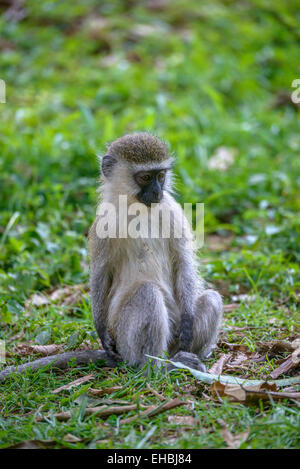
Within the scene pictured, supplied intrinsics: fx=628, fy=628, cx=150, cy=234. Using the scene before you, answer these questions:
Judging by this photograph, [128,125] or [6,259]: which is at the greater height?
[128,125]

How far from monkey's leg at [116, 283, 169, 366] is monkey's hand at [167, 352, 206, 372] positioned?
0.14 meters

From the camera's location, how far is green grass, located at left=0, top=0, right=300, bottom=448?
13.6 ft

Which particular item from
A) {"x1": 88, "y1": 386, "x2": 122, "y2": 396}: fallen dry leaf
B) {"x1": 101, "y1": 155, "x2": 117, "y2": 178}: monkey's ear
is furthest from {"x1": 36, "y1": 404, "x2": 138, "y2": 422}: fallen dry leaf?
{"x1": 101, "y1": 155, "x2": 117, "y2": 178}: monkey's ear

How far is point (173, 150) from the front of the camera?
915 centimetres

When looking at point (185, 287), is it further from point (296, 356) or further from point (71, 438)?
point (71, 438)

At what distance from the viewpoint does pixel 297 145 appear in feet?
33.8

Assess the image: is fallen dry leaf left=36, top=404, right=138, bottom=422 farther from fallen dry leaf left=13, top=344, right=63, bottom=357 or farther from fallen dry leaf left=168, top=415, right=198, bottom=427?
fallen dry leaf left=13, top=344, right=63, bottom=357

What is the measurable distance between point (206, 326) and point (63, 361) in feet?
3.90

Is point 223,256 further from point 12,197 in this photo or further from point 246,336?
point 12,197

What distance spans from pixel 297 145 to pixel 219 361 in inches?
244

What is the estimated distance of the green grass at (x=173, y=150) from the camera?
4.16m

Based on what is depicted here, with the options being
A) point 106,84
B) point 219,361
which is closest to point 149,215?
point 219,361

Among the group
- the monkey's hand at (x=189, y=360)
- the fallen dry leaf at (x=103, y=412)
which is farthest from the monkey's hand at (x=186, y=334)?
the fallen dry leaf at (x=103, y=412)

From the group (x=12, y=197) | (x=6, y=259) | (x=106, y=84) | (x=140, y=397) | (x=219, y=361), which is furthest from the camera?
(x=106, y=84)
